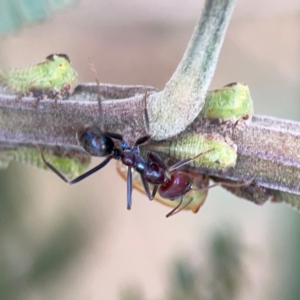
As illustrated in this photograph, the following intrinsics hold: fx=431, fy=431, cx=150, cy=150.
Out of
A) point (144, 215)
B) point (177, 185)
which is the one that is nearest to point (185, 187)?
point (177, 185)

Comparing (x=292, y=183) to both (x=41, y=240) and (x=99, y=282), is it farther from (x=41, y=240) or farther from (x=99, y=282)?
(x=99, y=282)

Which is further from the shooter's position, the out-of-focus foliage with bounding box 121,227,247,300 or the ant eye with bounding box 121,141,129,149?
the out-of-focus foliage with bounding box 121,227,247,300

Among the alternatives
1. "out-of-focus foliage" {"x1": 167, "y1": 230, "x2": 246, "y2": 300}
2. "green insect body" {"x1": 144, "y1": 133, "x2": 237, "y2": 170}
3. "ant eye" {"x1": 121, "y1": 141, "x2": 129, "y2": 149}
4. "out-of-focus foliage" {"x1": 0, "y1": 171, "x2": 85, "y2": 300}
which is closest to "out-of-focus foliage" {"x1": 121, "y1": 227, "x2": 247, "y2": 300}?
"out-of-focus foliage" {"x1": 167, "y1": 230, "x2": 246, "y2": 300}

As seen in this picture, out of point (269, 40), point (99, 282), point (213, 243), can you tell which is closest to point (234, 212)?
point (213, 243)

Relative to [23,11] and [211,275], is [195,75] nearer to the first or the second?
[23,11]

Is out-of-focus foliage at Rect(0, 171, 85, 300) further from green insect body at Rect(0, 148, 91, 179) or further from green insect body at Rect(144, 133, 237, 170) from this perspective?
green insect body at Rect(144, 133, 237, 170)

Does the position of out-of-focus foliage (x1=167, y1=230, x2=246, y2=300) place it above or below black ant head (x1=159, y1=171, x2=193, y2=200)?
below
